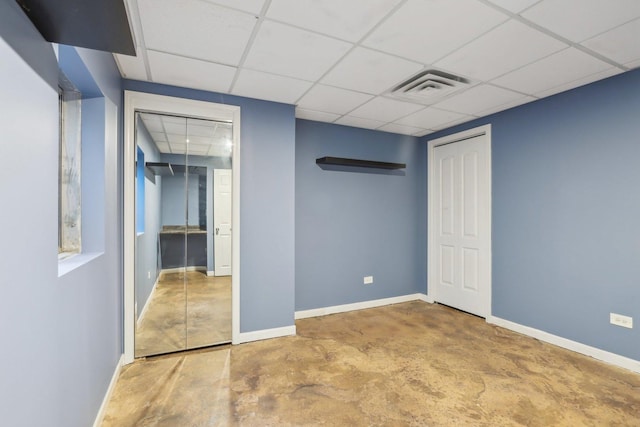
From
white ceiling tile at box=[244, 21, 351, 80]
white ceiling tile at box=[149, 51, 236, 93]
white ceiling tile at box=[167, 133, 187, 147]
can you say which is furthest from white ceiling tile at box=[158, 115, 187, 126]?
white ceiling tile at box=[244, 21, 351, 80]

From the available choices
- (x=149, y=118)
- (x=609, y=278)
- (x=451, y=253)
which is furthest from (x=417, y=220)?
(x=149, y=118)

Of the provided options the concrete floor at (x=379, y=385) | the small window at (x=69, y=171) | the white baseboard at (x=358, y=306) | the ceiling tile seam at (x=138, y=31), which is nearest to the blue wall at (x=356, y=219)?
the white baseboard at (x=358, y=306)

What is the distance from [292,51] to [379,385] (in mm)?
2695

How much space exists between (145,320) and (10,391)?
2.21m

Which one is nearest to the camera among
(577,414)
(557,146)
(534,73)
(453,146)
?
(577,414)

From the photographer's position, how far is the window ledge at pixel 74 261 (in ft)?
4.87

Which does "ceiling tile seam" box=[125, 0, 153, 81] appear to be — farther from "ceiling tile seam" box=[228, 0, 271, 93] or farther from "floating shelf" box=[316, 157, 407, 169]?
"floating shelf" box=[316, 157, 407, 169]

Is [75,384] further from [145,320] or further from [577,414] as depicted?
[577,414]

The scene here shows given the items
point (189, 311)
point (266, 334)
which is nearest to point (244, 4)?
point (189, 311)

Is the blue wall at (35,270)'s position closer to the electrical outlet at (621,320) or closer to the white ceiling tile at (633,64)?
the white ceiling tile at (633,64)

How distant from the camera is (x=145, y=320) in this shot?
2963 millimetres

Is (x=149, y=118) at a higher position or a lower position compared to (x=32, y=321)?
higher

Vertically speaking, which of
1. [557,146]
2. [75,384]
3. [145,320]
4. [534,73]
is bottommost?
[145,320]

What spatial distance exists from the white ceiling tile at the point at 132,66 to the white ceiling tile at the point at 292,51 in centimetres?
85
